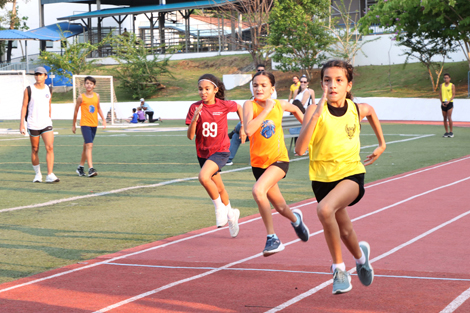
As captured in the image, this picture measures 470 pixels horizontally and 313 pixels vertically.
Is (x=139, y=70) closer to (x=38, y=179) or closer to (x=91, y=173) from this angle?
(x=91, y=173)

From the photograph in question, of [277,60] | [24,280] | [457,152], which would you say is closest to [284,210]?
[24,280]

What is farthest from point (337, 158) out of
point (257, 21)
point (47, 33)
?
point (47, 33)

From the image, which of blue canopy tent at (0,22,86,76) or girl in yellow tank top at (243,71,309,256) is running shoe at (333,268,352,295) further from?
blue canopy tent at (0,22,86,76)

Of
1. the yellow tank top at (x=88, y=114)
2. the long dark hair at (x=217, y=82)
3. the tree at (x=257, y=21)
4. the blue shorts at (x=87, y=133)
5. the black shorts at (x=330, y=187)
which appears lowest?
the black shorts at (x=330, y=187)

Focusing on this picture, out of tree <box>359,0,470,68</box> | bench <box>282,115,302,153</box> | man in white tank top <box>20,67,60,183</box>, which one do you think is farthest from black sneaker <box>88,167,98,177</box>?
tree <box>359,0,470,68</box>

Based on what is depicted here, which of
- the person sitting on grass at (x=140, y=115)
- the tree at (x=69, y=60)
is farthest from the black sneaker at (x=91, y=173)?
the tree at (x=69, y=60)

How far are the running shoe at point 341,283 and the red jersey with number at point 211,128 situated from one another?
3.07 metres

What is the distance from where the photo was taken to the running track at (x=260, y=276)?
4449 mm

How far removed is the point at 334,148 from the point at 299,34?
39.1 metres

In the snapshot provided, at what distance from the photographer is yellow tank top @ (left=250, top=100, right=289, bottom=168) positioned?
6160mm

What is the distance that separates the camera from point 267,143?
618 centimetres

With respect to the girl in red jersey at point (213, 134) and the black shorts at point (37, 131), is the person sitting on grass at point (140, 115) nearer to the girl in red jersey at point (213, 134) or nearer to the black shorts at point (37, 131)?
the black shorts at point (37, 131)

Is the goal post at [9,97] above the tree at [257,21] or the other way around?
the other way around

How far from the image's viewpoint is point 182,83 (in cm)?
5091
